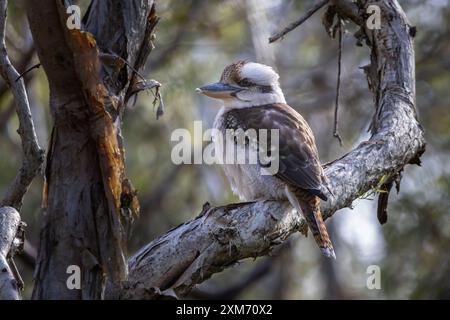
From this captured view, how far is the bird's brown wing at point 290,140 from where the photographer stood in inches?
133

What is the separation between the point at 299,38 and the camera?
326 inches

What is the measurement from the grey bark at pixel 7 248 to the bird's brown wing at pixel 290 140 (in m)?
1.19

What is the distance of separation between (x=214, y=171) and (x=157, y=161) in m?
0.58

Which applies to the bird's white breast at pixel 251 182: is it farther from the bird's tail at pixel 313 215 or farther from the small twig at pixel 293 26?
the small twig at pixel 293 26

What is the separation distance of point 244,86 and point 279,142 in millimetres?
648

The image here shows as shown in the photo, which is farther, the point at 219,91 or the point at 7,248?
the point at 219,91

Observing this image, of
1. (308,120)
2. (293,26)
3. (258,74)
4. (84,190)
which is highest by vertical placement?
(308,120)

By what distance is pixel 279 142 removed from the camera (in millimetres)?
3682

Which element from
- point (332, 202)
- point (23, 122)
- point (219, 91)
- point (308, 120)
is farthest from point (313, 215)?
point (308, 120)

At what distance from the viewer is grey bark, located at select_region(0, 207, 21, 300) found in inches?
92.2

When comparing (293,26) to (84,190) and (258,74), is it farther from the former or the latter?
(84,190)
